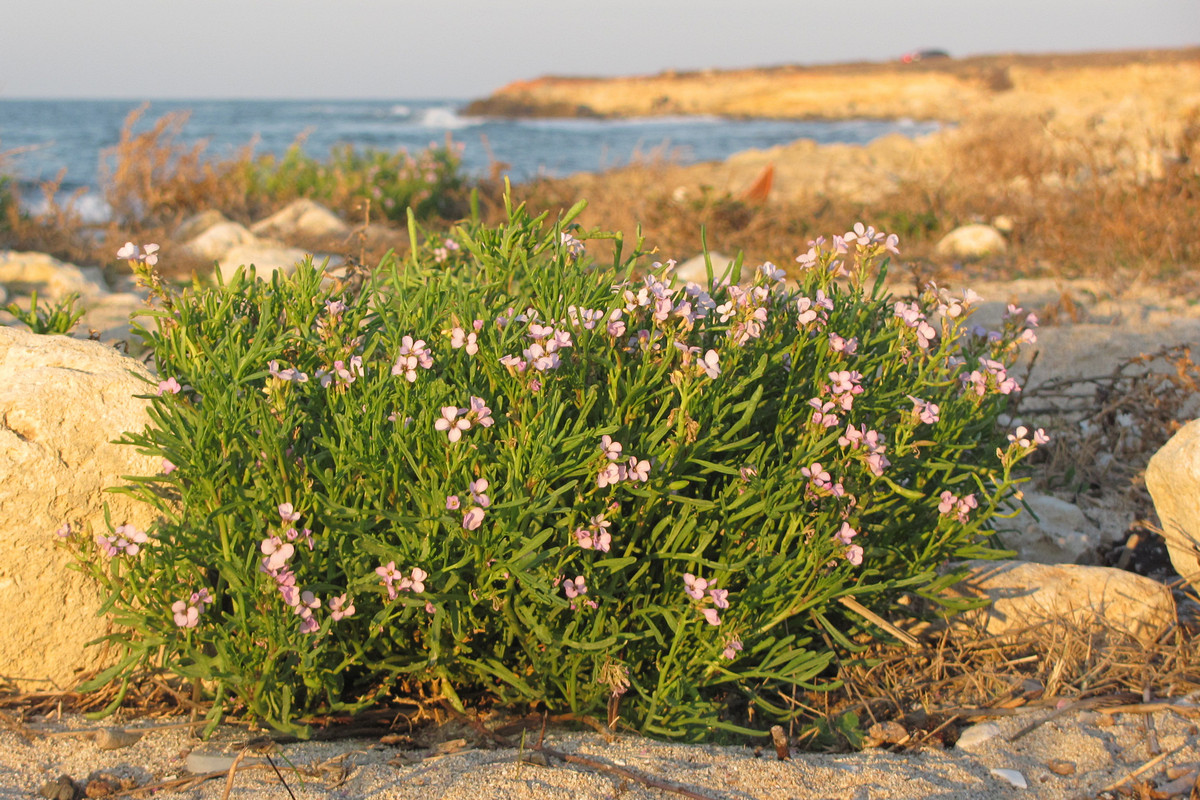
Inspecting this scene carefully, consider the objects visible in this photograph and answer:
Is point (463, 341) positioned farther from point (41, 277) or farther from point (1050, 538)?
point (41, 277)

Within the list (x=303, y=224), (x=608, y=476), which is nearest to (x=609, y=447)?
(x=608, y=476)

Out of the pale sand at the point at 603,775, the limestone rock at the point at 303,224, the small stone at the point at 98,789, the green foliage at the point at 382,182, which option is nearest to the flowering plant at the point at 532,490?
the pale sand at the point at 603,775

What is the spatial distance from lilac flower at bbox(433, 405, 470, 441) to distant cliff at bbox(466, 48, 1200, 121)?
6662cm

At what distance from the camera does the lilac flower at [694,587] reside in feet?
6.50

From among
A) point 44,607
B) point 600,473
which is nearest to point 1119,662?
point 600,473

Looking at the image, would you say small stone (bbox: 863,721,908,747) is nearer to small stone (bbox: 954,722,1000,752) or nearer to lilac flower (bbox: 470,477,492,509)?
small stone (bbox: 954,722,1000,752)

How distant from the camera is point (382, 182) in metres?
10.7

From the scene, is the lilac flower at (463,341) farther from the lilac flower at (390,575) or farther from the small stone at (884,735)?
the small stone at (884,735)

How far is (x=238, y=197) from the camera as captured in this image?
1055cm

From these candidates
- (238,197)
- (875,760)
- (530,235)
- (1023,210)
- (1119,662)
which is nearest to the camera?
(875,760)

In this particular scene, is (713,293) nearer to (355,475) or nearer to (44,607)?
(355,475)

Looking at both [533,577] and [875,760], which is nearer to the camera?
[533,577]

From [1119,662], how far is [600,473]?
1782mm

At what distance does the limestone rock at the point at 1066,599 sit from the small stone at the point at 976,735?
0.52m
